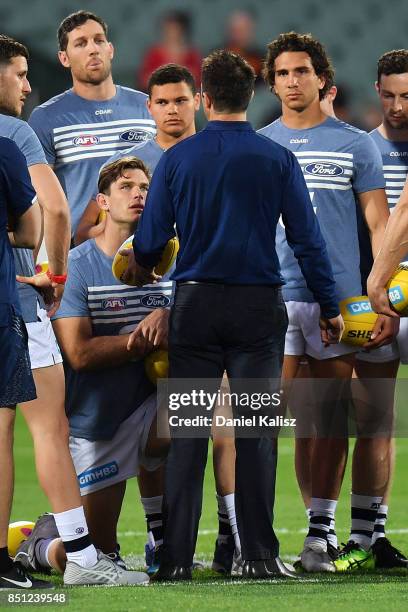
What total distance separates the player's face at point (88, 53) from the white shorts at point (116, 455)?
5.45ft

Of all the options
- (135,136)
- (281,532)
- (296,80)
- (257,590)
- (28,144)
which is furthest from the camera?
(281,532)

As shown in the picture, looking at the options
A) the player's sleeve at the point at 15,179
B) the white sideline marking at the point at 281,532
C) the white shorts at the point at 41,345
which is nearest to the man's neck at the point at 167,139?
the white shorts at the point at 41,345

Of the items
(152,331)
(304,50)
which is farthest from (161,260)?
(304,50)

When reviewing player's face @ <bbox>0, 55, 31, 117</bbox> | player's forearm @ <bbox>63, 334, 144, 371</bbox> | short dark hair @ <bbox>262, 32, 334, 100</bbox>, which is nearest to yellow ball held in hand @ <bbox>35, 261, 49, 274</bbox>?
player's forearm @ <bbox>63, 334, 144, 371</bbox>

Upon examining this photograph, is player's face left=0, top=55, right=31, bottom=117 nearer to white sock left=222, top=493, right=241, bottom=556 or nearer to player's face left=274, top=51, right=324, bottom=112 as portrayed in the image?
player's face left=274, top=51, right=324, bottom=112

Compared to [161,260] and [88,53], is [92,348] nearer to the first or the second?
[161,260]

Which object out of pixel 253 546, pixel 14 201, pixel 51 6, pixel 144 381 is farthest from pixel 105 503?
pixel 51 6

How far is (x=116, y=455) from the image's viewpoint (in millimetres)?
4883

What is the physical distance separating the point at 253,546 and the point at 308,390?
3.71 feet

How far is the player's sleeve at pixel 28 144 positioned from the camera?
4426 millimetres

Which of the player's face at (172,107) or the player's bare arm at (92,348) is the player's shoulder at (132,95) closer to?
the player's face at (172,107)

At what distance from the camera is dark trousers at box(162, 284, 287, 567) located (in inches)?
166

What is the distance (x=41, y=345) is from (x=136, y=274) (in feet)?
1.53

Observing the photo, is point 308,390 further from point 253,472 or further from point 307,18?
point 307,18
